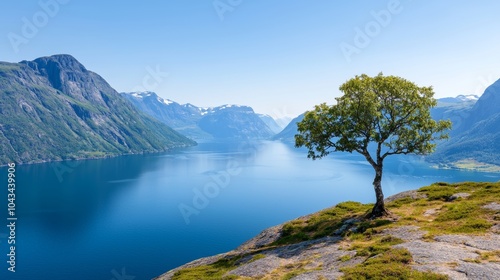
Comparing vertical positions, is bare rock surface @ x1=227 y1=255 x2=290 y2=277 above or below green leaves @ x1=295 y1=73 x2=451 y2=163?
below

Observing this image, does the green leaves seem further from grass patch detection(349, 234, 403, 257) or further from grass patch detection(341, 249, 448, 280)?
grass patch detection(341, 249, 448, 280)

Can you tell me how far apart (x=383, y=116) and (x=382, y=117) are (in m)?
0.60

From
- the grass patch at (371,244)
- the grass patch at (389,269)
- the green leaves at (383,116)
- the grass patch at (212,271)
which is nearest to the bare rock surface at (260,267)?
the grass patch at (212,271)

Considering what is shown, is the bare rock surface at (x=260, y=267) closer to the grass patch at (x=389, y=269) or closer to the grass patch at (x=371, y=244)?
the grass patch at (x=371, y=244)

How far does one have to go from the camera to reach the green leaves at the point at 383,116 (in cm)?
3816

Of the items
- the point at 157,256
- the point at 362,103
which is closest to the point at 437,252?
the point at 362,103

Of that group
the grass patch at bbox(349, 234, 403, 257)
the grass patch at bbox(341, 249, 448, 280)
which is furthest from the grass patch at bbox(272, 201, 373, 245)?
the grass patch at bbox(341, 249, 448, 280)

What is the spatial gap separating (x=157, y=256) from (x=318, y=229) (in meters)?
105

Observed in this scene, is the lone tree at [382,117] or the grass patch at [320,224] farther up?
the lone tree at [382,117]

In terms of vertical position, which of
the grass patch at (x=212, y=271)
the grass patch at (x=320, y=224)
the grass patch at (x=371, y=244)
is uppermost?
the grass patch at (x=371, y=244)

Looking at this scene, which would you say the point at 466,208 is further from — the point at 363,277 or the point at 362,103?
the point at 363,277

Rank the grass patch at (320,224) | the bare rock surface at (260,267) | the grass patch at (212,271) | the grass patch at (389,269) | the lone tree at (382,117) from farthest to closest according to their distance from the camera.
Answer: the lone tree at (382,117), the grass patch at (320,224), the grass patch at (212,271), the bare rock surface at (260,267), the grass patch at (389,269)

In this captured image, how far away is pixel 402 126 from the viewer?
39844 millimetres

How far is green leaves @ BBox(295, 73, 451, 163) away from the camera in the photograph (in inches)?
1502
